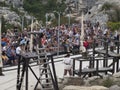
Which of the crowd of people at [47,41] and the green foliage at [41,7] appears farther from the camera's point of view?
the green foliage at [41,7]

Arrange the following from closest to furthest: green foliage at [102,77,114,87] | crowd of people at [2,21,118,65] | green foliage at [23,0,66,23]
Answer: green foliage at [102,77,114,87] < crowd of people at [2,21,118,65] < green foliage at [23,0,66,23]

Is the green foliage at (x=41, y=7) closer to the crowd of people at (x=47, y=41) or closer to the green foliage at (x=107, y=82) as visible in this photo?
the crowd of people at (x=47, y=41)

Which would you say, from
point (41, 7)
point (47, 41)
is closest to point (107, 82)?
point (47, 41)

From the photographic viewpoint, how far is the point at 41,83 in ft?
49.9

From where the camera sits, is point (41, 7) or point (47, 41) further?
point (41, 7)

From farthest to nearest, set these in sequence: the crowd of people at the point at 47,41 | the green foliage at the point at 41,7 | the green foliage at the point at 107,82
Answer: the green foliage at the point at 41,7
the crowd of people at the point at 47,41
the green foliage at the point at 107,82

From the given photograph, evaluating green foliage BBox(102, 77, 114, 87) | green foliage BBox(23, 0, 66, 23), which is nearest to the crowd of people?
green foliage BBox(102, 77, 114, 87)

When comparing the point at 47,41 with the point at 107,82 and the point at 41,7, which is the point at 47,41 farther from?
the point at 41,7

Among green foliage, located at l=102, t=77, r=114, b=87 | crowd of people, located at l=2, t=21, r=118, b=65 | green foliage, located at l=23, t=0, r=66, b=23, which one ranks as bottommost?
green foliage, located at l=102, t=77, r=114, b=87

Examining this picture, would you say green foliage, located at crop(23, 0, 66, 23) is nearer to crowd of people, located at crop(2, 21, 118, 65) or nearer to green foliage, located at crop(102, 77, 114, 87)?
crowd of people, located at crop(2, 21, 118, 65)

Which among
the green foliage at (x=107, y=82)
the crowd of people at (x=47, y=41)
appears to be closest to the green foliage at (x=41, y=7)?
the crowd of people at (x=47, y=41)

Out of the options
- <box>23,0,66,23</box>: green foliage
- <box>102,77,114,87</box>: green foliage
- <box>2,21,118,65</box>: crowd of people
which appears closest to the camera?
<box>102,77,114,87</box>: green foliage

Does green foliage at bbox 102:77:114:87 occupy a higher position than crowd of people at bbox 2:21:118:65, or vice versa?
crowd of people at bbox 2:21:118:65

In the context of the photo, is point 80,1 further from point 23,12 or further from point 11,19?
point 11,19
